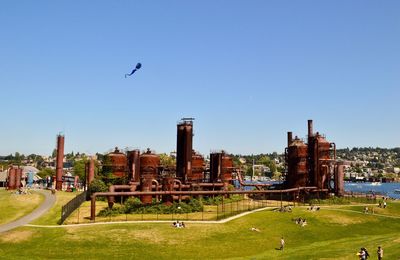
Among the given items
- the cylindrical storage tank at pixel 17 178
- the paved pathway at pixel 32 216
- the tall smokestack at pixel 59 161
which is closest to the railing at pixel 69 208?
the paved pathway at pixel 32 216

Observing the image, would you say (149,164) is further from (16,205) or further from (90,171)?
(16,205)

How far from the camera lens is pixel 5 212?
2448 inches

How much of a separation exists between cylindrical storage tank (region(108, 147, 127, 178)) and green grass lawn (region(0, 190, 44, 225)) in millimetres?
14666

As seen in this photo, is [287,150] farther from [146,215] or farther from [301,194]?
[146,215]

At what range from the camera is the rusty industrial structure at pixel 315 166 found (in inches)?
3430

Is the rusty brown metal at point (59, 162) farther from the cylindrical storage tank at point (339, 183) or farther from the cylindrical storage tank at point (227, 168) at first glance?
the cylindrical storage tank at point (339, 183)

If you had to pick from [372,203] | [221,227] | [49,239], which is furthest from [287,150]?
[49,239]

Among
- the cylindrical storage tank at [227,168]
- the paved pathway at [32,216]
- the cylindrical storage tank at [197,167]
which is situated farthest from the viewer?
the cylindrical storage tank at [227,168]

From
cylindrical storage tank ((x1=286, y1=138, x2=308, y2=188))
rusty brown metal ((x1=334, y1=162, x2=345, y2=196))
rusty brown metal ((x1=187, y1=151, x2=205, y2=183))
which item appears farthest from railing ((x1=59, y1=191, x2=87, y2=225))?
rusty brown metal ((x1=334, y1=162, x2=345, y2=196))

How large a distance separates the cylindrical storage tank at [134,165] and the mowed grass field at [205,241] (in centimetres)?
3268

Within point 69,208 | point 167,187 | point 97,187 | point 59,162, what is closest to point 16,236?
point 69,208

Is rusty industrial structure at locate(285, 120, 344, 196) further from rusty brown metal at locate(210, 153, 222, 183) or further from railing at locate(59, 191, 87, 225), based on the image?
railing at locate(59, 191, 87, 225)

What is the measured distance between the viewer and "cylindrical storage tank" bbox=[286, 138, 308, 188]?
88688 mm

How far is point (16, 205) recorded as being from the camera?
68188mm
